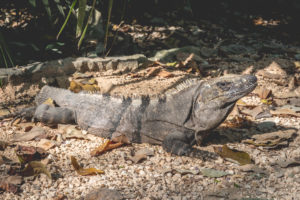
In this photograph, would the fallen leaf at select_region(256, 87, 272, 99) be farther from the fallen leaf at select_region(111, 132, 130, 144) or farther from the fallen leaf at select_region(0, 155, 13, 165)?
the fallen leaf at select_region(0, 155, 13, 165)

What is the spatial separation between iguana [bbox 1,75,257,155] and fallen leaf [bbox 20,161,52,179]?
3.80 ft

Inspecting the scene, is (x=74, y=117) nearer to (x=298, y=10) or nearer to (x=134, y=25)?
(x=134, y=25)

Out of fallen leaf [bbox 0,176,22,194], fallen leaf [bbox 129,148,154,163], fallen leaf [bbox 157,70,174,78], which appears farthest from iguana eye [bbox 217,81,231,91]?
fallen leaf [bbox 0,176,22,194]

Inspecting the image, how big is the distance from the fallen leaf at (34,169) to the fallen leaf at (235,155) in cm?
185

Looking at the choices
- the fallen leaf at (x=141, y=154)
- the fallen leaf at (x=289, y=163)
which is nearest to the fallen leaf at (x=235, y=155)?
the fallen leaf at (x=289, y=163)

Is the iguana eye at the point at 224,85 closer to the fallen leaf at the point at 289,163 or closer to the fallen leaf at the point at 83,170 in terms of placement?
the fallen leaf at the point at 289,163

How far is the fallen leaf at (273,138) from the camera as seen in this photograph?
3.94 m

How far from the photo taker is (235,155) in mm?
3727

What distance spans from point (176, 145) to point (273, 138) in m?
1.16

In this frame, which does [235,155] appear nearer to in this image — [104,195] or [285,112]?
[285,112]

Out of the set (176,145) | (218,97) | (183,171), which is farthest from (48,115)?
(218,97)

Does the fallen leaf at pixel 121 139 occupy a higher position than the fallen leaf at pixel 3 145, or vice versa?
the fallen leaf at pixel 121 139

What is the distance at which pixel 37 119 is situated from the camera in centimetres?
464

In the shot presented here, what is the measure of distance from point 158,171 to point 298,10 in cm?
822
